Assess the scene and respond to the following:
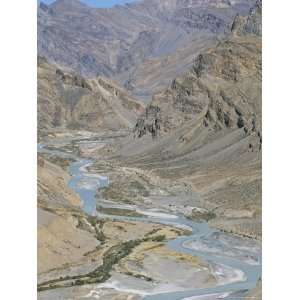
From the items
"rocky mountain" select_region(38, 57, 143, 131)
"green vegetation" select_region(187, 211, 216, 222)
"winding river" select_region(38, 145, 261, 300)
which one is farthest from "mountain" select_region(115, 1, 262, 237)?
"rocky mountain" select_region(38, 57, 143, 131)

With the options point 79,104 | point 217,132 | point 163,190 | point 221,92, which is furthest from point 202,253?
point 79,104

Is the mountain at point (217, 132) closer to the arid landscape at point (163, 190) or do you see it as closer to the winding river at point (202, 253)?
the arid landscape at point (163, 190)

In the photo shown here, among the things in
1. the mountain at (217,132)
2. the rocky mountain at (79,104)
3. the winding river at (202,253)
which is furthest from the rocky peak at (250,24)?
the winding river at (202,253)

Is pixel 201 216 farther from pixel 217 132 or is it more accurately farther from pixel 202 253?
pixel 217 132

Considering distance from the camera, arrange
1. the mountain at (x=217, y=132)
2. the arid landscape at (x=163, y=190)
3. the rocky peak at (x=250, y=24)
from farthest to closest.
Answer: the rocky peak at (x=250, y=24), the mountain at (x=217, y=132), the arid landscape at (x=163, y=190)

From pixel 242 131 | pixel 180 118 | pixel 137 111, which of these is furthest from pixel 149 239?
pixel 137 111
